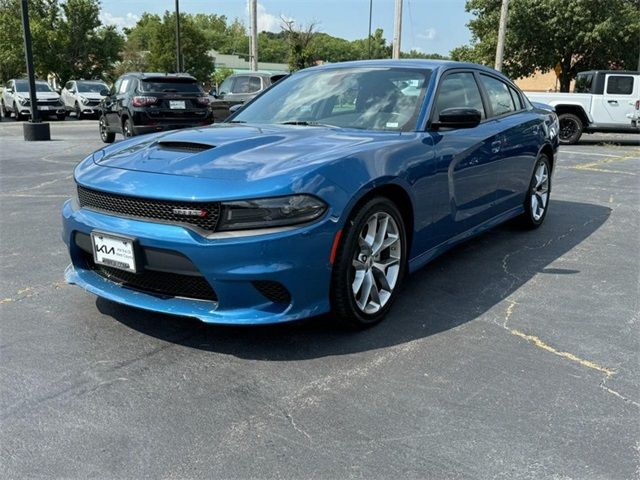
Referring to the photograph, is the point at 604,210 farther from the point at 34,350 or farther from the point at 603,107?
the point at 603,107

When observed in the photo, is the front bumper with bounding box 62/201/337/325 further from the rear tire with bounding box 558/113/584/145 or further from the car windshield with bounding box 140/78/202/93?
the rear tire with bounding box 558/113/584/145

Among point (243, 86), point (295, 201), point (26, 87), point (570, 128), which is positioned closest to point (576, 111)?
point (570, 128)

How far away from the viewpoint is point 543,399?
108 inches

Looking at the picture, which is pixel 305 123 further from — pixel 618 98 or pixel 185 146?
pixel 618 98

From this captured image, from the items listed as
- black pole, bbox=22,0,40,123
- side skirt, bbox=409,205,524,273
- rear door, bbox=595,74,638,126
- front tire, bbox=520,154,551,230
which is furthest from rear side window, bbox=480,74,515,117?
black pole, bbox=22,0,40,123

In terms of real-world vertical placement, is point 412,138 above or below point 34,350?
above

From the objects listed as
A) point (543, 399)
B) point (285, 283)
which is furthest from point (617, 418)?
point (285, 283)

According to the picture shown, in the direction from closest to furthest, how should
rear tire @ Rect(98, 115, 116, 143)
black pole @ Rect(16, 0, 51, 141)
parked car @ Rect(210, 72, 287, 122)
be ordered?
black pole @ Rect(16, 0, 51, 141) < rear tire @ Rect(98, 115, 116, 143) < parked car @ Rect(210, 72, 287, 122)

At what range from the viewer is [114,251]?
3.07 m

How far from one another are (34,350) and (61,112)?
22222 mm

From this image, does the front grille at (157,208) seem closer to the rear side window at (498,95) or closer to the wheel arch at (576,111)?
the rear side window at (498,95)

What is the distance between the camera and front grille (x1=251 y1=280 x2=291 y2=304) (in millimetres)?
2930

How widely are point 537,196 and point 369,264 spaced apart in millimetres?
3123

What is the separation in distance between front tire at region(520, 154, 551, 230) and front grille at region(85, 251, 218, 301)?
3.65 metres
